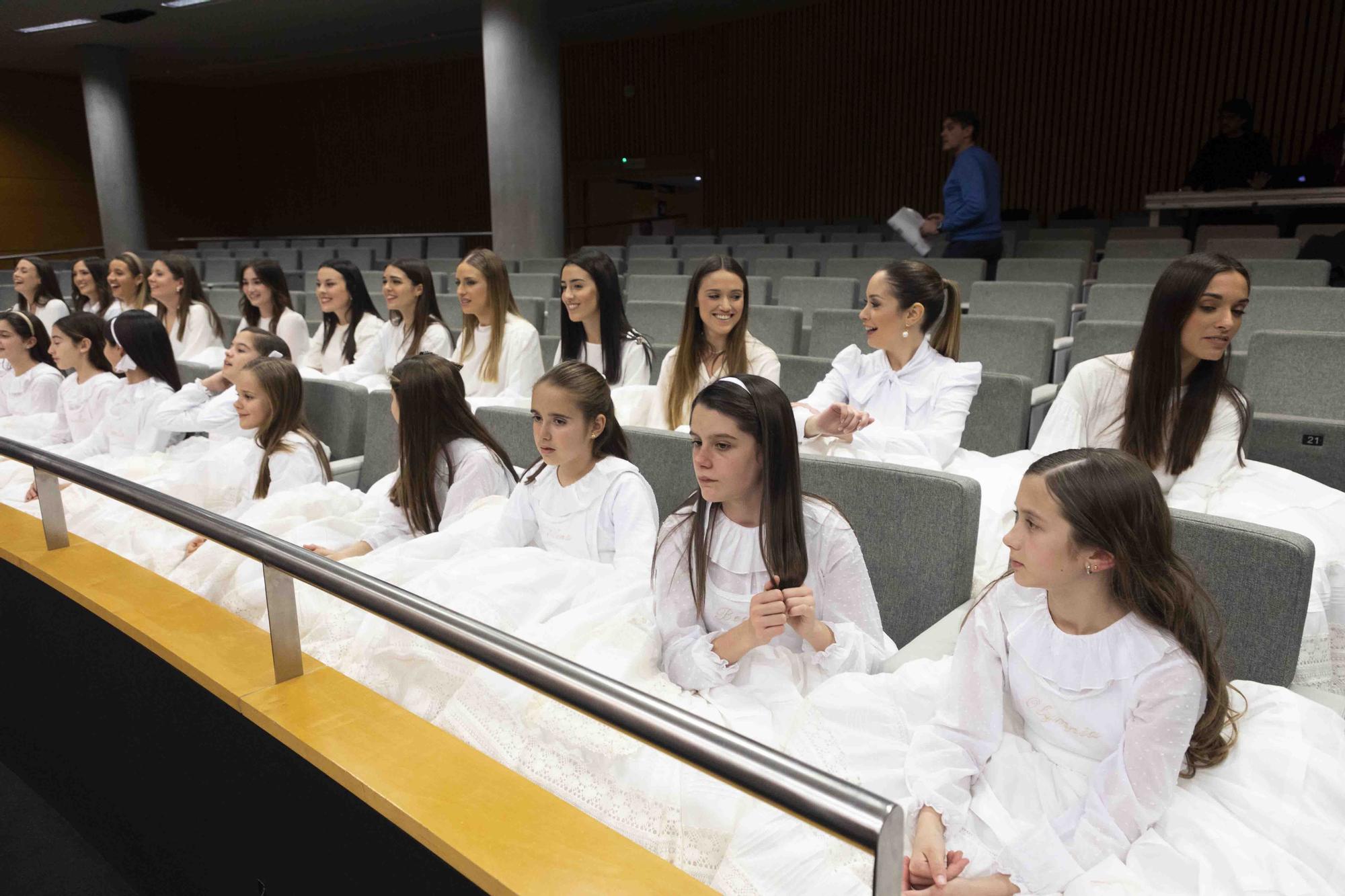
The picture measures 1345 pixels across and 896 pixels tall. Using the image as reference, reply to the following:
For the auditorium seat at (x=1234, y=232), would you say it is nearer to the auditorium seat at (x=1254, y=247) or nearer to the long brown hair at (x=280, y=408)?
the auditorium seat at (x=1254, y=247)

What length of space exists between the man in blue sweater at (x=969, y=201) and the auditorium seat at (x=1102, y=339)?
1.85 meters

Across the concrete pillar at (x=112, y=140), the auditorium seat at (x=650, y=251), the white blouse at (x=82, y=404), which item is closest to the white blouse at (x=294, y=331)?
the white blouse at (x=82, y=404)

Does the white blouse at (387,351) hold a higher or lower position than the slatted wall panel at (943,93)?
lower

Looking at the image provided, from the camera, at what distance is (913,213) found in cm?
577

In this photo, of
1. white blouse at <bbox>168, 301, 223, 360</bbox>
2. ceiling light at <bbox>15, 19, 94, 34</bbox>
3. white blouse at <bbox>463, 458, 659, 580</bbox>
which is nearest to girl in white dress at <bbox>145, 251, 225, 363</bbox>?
white blouse at <bbox>168, 301, 223, 360</bbox>

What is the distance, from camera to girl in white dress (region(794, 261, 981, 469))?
2.71 m

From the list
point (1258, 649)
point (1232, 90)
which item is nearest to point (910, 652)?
point (1258, 649)

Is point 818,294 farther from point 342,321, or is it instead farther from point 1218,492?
point 1218,492

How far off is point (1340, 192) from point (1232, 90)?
3752 millimetres

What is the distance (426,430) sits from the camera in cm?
239

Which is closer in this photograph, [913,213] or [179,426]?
[179,426]

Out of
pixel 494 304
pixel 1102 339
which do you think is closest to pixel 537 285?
pixel 494 304

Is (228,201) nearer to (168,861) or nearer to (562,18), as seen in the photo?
(562,18)

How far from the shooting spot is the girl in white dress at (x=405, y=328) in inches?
166
